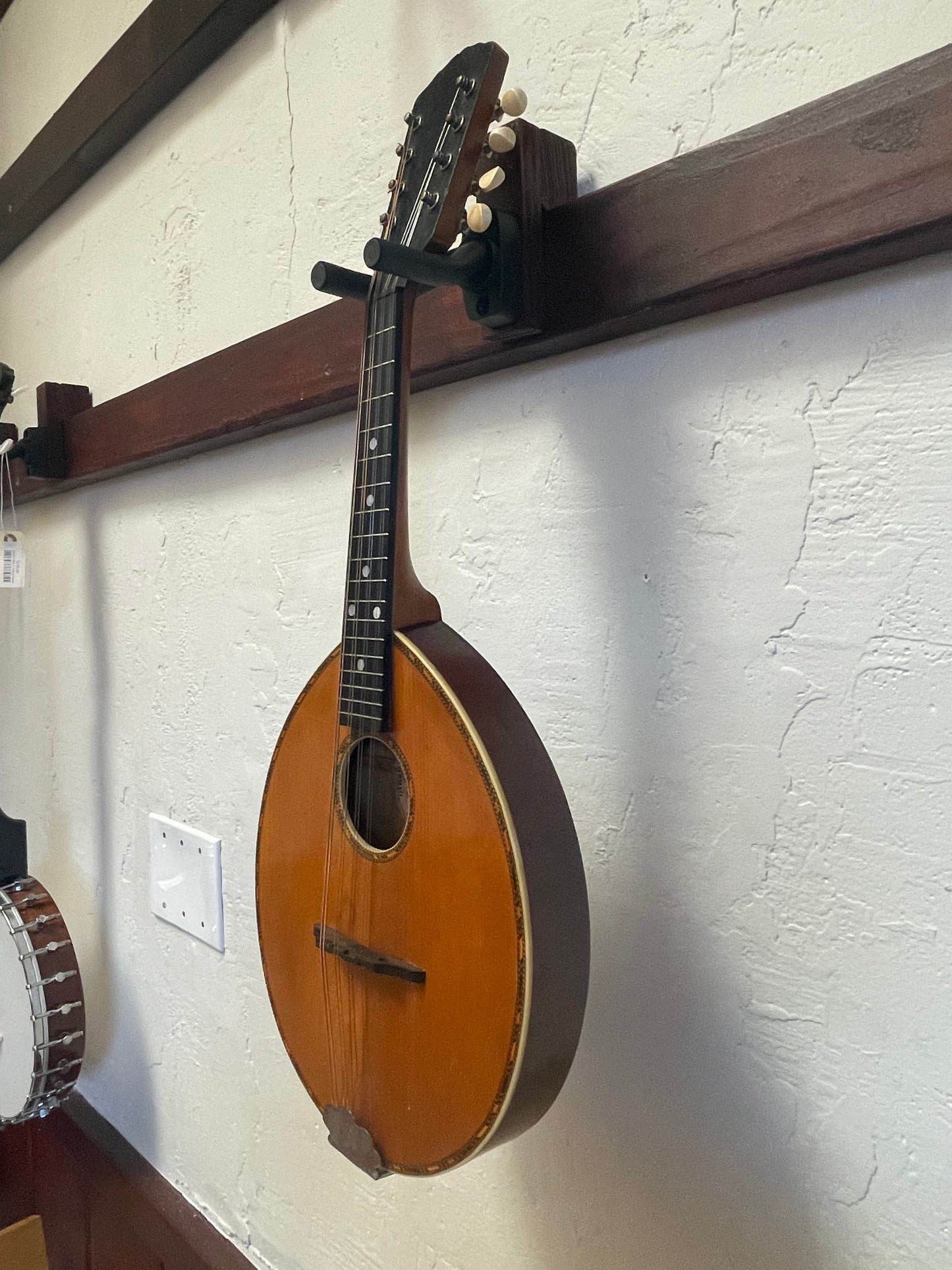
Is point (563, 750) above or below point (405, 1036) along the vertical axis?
above

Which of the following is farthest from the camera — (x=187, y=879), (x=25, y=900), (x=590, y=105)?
(x=25, y=900)

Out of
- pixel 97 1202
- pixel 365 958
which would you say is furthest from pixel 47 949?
pixel 365 958

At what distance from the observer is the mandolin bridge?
1.49 ft

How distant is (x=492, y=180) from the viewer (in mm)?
471

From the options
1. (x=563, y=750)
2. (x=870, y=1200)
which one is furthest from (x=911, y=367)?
(x=870, y=1200)

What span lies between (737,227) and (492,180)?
13 cm

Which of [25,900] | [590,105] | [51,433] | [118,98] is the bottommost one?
[25,900]

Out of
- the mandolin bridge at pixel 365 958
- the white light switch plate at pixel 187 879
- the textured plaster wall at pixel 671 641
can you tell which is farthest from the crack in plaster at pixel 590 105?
the white light switch plate at pixel 187 879

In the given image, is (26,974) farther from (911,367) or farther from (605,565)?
(911,367)

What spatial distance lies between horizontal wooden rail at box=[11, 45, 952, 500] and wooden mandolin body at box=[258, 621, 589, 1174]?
20 cm

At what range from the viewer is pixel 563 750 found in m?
0.56

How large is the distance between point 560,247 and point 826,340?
0.16 meters

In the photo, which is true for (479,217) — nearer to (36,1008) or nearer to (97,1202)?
(36,1008)

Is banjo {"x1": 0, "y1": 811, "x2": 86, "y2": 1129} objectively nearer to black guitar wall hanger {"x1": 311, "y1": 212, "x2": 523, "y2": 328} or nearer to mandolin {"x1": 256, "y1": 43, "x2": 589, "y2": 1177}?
mandolin {"x1": 256, "y1": 43, "x2": 589, "y2": 1177}
